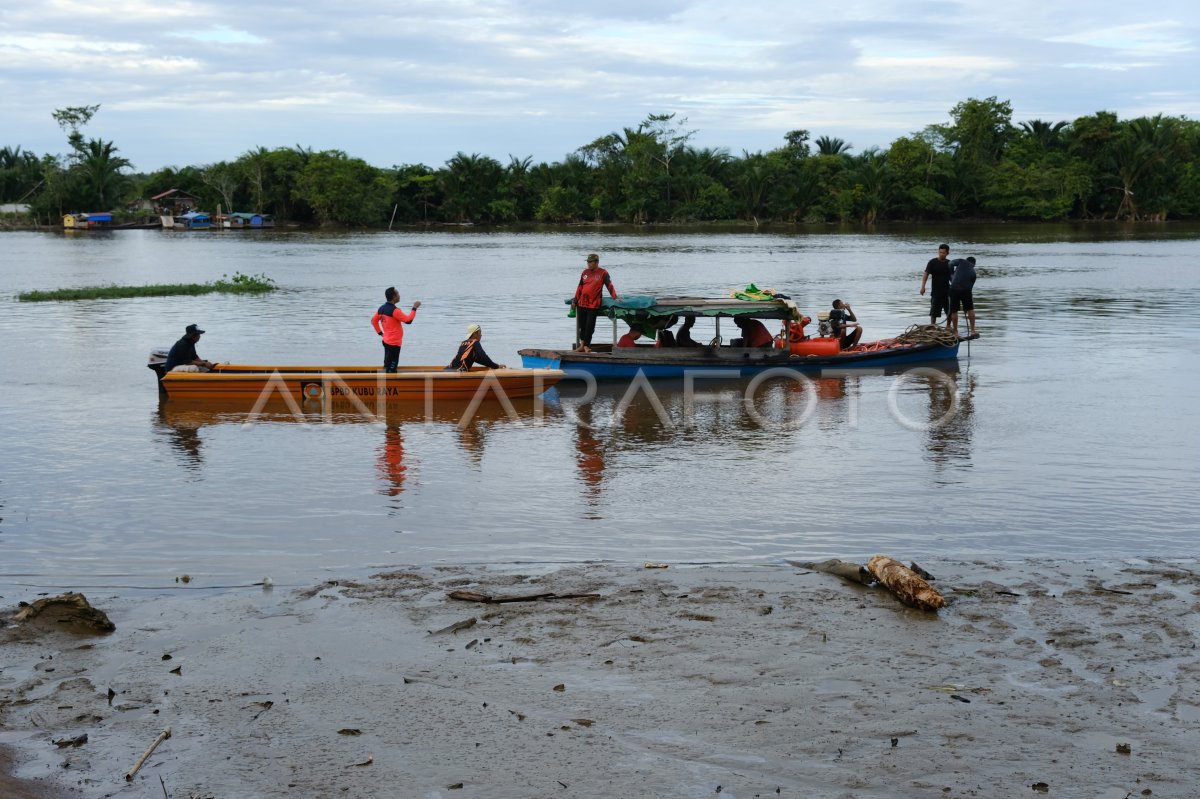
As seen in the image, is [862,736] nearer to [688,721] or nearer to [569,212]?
[688,721]

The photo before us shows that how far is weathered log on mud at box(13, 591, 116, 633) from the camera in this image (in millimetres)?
7527

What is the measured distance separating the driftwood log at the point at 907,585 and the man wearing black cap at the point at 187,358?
11624 mm

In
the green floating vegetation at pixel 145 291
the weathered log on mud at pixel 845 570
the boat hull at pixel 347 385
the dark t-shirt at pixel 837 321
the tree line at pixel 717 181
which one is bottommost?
the weathered log on mud at pixel 845 570

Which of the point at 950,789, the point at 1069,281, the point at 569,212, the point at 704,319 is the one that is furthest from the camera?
the point at 569,212

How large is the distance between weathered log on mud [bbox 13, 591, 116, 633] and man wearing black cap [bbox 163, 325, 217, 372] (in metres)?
9.44

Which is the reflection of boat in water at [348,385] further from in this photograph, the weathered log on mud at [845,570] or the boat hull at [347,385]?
the weathered log on mud at [845,570]

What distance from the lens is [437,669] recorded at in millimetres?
6984

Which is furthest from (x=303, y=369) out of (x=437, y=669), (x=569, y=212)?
(x=569, y=212)

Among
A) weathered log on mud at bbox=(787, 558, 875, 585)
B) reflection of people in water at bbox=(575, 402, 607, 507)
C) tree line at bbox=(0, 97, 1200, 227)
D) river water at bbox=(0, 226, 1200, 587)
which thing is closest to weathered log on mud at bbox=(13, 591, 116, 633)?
river water at bbox=(0, 226, 1200, 587)

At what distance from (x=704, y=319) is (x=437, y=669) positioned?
2094cm

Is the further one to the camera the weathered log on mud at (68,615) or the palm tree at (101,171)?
the palm tree at (101,171)

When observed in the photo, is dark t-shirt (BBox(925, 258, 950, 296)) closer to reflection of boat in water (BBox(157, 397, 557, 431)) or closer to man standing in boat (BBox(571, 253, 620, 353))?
man standing in boat (BBox(571, 253, 620, 353))

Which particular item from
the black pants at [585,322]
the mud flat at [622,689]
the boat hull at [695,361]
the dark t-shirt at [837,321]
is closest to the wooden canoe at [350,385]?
the boat hull at [695,361]

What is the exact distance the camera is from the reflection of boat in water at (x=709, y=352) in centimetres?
1780
